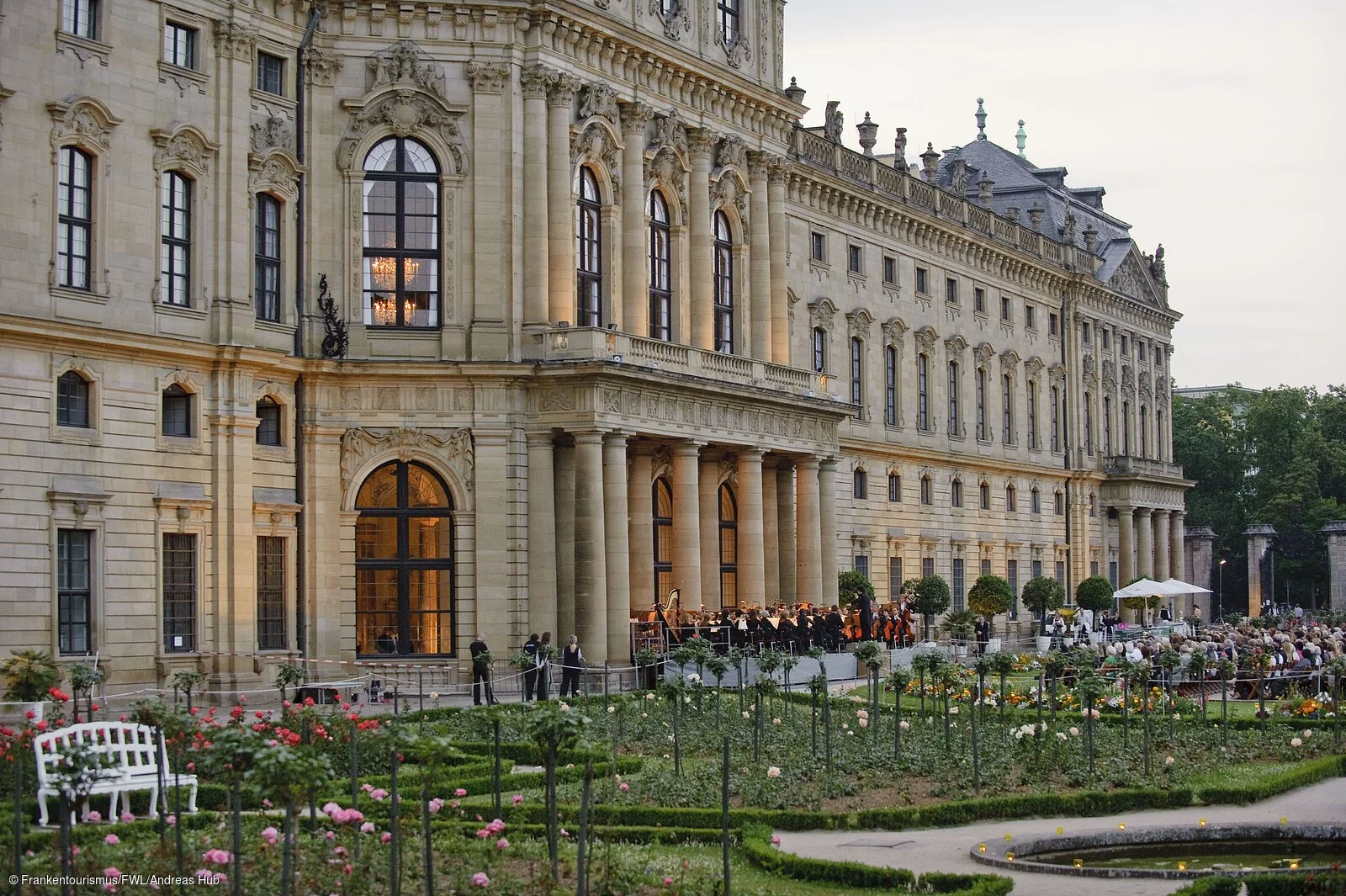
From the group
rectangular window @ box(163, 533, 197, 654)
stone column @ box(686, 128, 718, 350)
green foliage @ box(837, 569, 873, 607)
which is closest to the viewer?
rectangular window @ box(163, 533, 197, 654)

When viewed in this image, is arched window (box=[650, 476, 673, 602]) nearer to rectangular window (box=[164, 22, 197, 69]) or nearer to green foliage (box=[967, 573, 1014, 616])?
rectangular window (box=[164, 22, 197, 69])

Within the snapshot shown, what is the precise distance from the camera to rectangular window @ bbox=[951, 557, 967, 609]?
7700 centimetres

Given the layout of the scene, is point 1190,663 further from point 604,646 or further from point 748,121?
point 748,121

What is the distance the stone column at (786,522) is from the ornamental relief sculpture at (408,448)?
1433 cm

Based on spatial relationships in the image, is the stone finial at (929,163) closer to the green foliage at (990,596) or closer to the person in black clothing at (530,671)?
the green foliage at (990,596)

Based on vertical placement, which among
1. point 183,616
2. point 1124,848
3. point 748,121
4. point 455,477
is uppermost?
point 748,121

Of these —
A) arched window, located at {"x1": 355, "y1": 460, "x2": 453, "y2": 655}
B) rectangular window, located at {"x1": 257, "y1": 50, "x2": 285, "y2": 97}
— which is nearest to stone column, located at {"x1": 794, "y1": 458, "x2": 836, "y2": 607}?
arched window, located at {"x1": 355, "y1": 460, "x2": 453, "y2": 655}

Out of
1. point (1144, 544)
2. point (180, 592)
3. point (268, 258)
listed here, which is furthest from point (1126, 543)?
point (180, 592)

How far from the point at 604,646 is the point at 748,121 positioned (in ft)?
61.7

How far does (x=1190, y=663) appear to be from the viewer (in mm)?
38625

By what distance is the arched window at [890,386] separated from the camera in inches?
2840

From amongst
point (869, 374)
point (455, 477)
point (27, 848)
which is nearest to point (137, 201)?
point (455, 477)

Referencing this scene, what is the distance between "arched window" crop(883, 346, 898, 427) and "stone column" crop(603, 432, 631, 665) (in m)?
26.0

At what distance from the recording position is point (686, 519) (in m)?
51.7
